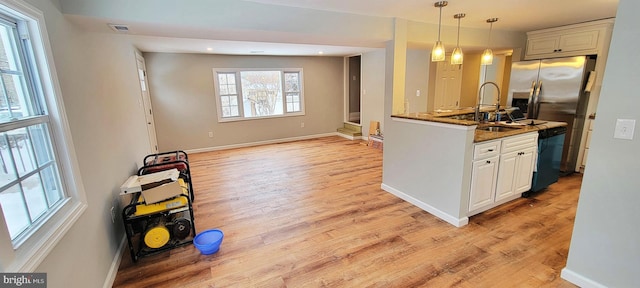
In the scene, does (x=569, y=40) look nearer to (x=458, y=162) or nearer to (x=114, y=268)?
(x=458, y=162)

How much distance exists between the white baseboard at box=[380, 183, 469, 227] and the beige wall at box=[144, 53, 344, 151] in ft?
12.9

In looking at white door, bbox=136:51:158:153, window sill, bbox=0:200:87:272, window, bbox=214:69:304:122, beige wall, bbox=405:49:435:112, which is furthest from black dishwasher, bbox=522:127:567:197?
white door, bbox=136:51:158:153

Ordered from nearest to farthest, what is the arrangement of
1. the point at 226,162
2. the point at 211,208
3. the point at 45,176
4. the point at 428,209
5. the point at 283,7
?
the point at 45,176 < the point at 283,7 < the point at 428,209 < the point at 211,208 < the point at 226,162

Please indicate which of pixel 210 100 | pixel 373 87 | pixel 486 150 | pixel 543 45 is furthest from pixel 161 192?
pixel 543 45

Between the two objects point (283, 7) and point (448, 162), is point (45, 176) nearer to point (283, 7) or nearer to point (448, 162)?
point (283, 7)

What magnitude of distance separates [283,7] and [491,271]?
2.97m

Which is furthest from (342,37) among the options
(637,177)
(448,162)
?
(637,177)

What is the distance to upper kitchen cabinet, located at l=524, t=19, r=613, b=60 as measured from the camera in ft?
12.1

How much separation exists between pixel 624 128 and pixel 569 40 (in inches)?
133

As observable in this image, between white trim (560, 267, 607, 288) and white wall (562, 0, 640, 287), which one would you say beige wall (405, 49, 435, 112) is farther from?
white trim (560, 267, 607, 288)

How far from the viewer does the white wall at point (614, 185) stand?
157 cm

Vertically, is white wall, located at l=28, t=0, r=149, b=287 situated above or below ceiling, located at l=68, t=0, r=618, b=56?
below

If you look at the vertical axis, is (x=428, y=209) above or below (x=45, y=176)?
below

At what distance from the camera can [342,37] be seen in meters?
3.06
